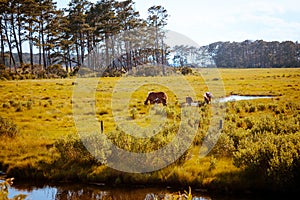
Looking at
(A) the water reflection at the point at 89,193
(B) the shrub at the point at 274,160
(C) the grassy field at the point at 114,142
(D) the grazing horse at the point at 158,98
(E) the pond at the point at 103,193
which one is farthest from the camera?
(D) the grazing horse at the point at 158,98

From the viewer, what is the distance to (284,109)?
72.4 ft

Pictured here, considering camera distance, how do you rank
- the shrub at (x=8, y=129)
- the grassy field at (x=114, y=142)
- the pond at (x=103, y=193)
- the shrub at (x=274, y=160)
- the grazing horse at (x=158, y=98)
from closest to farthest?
the shrub at (x=274, y=160) < the pond at (x=103, y=193) < the grassy field at (x=114, y=142) < the shrub at (x=8, y=129) < the grazing horse at (x=158, y=98)

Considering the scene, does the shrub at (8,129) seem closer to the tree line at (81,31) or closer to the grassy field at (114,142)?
the grassy field at (114,142)

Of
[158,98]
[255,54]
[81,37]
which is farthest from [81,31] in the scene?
[255,54]

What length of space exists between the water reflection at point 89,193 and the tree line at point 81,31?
43.9 meters

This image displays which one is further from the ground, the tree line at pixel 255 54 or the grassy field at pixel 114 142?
the tree line at pixel 255 54

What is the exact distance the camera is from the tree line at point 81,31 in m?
55.0

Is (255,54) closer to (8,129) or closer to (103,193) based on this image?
(8,129)

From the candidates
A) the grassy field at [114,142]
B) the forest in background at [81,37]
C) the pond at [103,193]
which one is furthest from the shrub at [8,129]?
the forest in background at [81,37]

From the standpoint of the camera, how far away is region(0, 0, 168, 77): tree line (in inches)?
2167

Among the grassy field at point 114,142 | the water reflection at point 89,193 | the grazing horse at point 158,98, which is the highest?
the grazing horse at point 158,98

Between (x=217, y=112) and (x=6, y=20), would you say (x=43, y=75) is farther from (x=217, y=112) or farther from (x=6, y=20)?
(x=217, y=112)

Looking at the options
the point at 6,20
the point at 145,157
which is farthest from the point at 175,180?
the point at 6,20

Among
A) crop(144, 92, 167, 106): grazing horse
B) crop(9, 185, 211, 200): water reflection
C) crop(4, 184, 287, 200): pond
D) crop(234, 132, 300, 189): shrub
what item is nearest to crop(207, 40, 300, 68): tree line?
crop(144, 92, 167, 106): grazing horse
